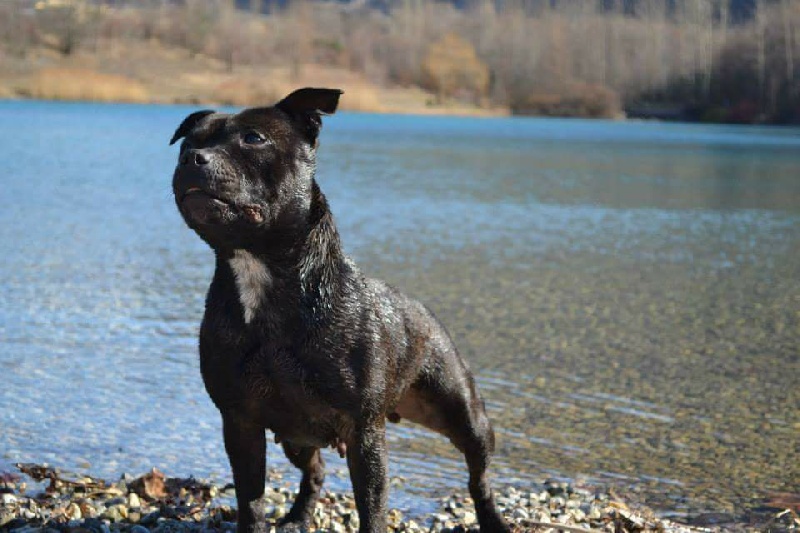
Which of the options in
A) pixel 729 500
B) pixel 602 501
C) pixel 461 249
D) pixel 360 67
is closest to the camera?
pixel 602 501

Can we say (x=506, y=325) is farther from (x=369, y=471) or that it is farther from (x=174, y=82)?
(x=174, y=82)

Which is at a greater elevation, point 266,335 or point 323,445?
point 266,335

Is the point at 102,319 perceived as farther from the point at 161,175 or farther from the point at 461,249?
the point at 161,175

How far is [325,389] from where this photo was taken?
4750 millimetres

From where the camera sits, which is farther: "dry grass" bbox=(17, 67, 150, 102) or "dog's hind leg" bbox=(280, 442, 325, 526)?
"dry grass" bbox=(17, 67, 150, 102)

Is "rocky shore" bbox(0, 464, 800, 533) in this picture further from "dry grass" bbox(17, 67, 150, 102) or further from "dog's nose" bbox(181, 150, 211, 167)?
"dry grass" bbox(17, 67, 150, 102)

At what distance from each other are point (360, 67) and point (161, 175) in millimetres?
92335

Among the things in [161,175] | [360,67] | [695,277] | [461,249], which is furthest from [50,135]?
[360,67]

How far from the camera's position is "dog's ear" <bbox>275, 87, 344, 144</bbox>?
4672 millimetres

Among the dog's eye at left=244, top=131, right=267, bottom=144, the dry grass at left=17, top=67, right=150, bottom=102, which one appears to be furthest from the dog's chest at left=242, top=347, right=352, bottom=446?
the dry grass at left=17, top=67, right=150, bottom=102

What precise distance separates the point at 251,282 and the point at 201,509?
2.23 metres

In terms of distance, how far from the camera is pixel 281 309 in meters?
4.77

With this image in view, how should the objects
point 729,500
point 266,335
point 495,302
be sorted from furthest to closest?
point 495,302 < point 729,500 < point 266,335

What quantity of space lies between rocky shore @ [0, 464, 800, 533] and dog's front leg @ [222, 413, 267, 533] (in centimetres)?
95
